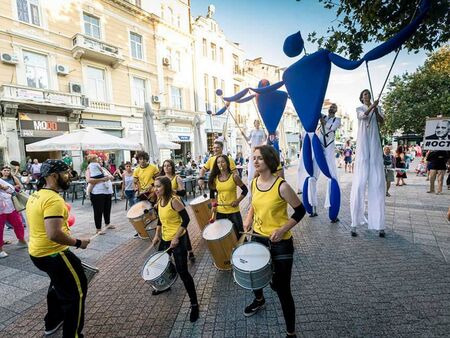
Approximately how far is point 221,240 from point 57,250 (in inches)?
76.2

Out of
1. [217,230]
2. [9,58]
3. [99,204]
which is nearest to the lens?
[217,230]

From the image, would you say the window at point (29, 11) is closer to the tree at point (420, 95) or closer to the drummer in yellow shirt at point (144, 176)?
the drummer in yellow shirt at point (144, 176)

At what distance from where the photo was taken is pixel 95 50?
54.9 ft

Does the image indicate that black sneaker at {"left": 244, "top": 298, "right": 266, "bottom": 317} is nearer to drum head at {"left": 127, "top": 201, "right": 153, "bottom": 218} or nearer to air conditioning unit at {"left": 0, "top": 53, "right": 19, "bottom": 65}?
drum head at {"left": 127, "top": 201, "right": 153, "bottom": 218}

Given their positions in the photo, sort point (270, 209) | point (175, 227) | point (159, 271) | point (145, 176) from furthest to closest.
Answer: point (145, 176)
point (175, 227)
point (159, 271)
point (270, 209)

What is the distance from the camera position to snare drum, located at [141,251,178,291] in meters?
2.89

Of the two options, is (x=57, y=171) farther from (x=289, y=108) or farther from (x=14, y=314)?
(x=289, y=108)

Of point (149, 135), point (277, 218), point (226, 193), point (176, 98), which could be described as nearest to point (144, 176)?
point (226, 193)

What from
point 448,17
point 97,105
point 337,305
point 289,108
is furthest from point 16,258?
point 289,108

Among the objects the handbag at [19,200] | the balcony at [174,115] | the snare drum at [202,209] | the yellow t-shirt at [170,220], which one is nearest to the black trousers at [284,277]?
the yellow t-shirt at [170,220]

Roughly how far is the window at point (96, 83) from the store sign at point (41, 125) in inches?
120

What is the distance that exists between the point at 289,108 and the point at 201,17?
2317 cm

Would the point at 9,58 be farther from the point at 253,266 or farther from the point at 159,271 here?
the point at 253,266

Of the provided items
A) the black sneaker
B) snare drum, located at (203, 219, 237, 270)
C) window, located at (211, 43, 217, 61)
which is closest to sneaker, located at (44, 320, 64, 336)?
snare drum, located at (203, 219, 237, 270)
